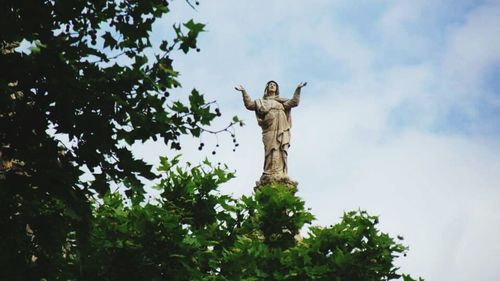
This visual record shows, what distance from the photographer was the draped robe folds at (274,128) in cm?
2277

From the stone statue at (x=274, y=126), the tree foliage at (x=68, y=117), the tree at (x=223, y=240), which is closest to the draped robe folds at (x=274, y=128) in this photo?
the stone statue at (x=274, y=126)

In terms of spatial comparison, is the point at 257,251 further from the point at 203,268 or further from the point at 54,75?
the point at 54,75

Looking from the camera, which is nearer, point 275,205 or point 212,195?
point 212,195

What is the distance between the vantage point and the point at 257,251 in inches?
647

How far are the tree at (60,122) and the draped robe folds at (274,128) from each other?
1472cm

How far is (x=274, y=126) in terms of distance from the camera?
23.5 metres

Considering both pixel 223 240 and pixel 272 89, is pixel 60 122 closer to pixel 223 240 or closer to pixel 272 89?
pixel 223 240

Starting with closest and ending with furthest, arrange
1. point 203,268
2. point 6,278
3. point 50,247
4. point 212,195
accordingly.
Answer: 1. point 6,278
2. point 50,247
3. point 203,268
4. point 212,195

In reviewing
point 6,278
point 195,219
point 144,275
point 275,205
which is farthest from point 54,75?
point 275,205

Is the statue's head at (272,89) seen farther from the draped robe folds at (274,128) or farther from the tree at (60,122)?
the tree at (60,122)

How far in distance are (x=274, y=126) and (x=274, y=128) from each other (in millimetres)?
101

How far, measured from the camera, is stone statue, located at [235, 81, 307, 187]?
22578 mm

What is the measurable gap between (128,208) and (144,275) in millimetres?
3612

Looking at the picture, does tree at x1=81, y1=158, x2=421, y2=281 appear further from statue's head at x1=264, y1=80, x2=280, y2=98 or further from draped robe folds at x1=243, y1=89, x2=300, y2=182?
statue's head at x1=264, y1=80, x2=280, y2=98
